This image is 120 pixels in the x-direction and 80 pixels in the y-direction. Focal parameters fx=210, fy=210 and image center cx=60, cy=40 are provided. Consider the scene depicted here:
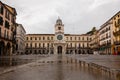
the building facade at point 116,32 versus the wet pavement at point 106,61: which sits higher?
the building facade at point 116,32

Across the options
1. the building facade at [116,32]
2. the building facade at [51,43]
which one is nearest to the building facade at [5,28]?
the building facade at [116,32]

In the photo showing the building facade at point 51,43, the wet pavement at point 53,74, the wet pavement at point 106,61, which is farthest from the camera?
the building facade at point 51,43

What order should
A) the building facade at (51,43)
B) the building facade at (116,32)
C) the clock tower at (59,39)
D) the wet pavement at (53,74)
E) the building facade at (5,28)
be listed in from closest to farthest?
the wet pavement at (53,74) < the building facade at (5,28) < the building facade at (116,32) < the clock tower at (59,39) < the building facade at (51,43)

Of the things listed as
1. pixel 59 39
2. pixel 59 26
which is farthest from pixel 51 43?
pixel 59 26

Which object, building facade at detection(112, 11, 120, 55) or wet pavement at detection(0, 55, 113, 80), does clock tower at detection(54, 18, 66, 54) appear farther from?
wet pavement at detection(0, 55, 113, 80)

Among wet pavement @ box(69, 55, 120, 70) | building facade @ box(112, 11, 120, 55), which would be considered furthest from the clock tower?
wet pavement @ box(69, 55, 120, 70)

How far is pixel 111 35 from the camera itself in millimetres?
80812

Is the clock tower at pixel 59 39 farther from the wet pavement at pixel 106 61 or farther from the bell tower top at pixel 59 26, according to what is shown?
the wet pavement at pixel 106 61

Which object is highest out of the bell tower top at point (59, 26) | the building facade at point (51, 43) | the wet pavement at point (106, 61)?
the bell tower top at point (59, 26)

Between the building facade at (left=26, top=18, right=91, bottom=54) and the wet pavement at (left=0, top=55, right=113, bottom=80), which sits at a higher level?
the building facade at (left=26, top=18, right=91, bottom=54)

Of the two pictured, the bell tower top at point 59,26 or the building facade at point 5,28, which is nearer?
the building facade at point 5,28

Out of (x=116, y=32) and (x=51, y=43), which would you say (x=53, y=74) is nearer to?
(x=116, y=32)

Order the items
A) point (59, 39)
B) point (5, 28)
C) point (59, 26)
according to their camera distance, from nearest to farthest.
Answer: point (5, 28) < point (59, 26) < point (59, 39)

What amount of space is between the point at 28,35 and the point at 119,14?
77.3 m
